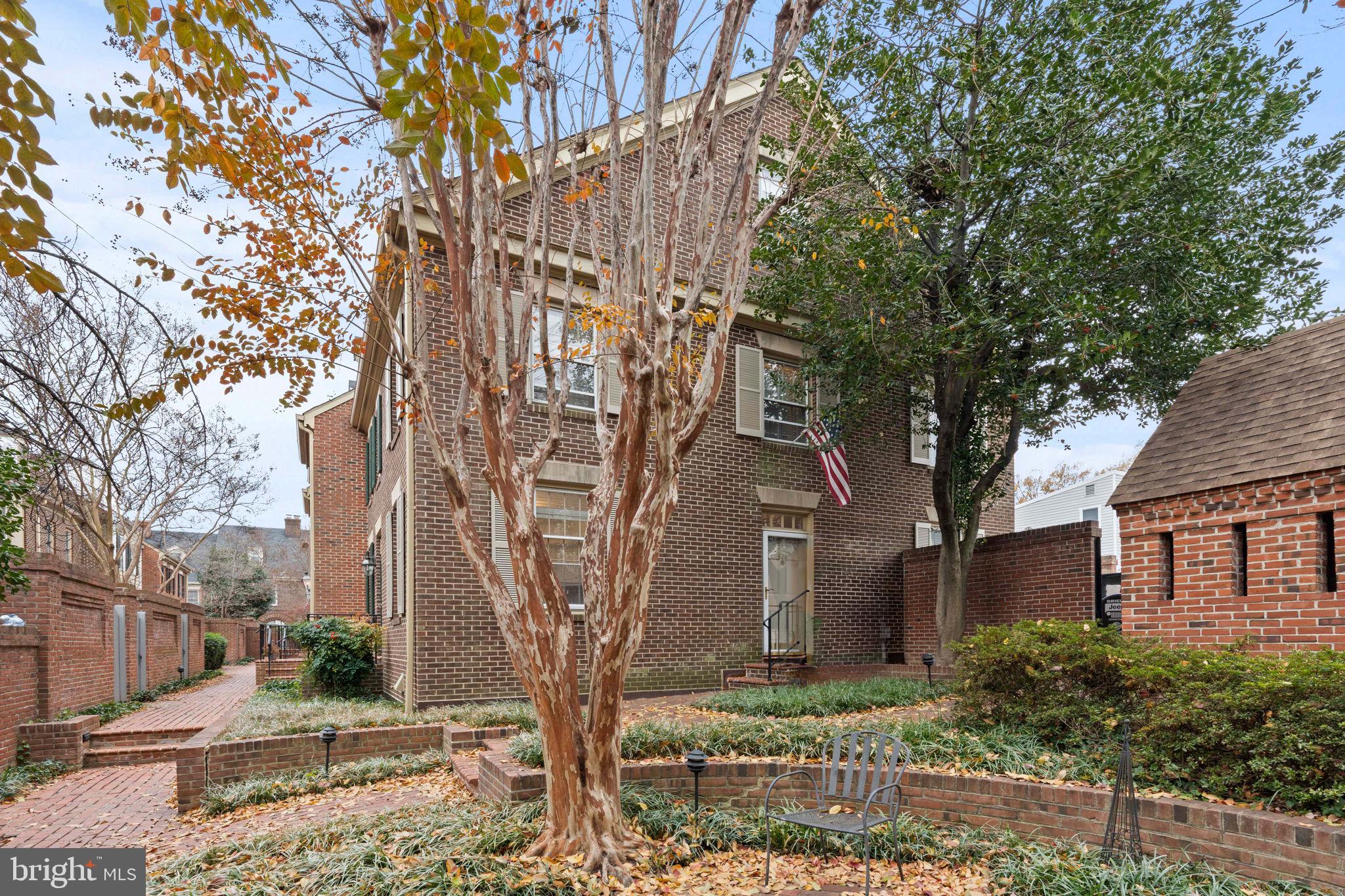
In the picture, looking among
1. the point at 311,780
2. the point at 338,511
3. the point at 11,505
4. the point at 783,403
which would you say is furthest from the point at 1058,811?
the point at 338,511

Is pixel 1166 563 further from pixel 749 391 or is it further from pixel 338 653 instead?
pixel 338 653

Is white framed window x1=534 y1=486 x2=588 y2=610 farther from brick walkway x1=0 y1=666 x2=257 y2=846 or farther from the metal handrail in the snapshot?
brick walkway x1=0 y1=666 x2=257 y2=846

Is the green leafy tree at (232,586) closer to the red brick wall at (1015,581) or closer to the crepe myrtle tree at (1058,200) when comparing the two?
the red brick wall at (1015,581)

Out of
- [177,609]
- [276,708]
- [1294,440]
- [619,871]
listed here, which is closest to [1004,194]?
[1294,440]

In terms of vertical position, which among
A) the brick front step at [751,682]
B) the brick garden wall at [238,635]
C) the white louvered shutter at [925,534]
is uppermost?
the white louvered shutter at [925,534]

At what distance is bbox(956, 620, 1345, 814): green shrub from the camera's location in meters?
5.44

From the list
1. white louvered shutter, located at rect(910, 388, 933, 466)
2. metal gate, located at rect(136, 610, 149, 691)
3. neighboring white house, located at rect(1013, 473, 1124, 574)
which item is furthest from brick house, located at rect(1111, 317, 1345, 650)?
neighboring white house, located at rect(1013, 473, 1124, 574)

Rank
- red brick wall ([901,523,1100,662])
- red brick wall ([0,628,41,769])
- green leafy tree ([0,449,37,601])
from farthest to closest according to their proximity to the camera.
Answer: red brick wall ([901,523,1100,662])
red brick wall ([0,628,41,769])
green leafy tree ([0,449,37,601])

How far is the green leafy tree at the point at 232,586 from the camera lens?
4384 cm

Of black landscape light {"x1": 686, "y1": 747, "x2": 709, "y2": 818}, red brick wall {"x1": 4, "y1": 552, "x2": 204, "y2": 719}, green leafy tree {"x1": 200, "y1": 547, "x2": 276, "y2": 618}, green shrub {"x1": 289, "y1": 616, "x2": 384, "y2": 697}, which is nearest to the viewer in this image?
black landscape light {"x1": 686, "y1": 747, "x2": 709, "y2": 818}

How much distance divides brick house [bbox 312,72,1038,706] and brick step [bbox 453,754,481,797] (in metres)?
3.03

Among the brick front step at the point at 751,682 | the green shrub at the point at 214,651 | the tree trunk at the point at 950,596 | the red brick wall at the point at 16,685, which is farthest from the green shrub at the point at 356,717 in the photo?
the green shrub at the point at 214,651

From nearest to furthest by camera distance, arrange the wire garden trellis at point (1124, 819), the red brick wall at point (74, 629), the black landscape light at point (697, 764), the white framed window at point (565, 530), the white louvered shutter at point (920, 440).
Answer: the wire garden trellis at point (1124, 819) → the black landscape light at point (697, 764) → the red brick wall at point (74, 629) → the white framed window at point (565, 530) → the white louvered shutter at point (920, 440)

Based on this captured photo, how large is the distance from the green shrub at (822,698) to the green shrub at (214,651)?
916 inches
